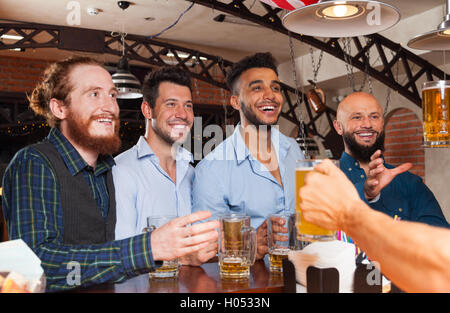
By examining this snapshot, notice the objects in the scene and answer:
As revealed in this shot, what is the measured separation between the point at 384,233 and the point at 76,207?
1055 mm

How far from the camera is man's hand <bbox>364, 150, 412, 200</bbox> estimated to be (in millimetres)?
1833

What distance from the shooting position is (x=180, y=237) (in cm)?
120

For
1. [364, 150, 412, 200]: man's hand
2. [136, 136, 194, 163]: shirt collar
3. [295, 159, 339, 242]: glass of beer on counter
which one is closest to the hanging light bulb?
[136, 136, 194, 163]: shirt collar

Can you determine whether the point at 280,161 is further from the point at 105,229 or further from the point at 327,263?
the point at 327,263

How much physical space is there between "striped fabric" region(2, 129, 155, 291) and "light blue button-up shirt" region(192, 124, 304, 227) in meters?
0.68

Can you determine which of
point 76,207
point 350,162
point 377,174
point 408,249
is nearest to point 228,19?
point 350,162

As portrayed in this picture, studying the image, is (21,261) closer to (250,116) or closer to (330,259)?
(330,259)

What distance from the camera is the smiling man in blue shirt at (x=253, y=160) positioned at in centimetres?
207

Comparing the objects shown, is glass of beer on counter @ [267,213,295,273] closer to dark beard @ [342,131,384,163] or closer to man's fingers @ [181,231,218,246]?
man's fingers @ [181,231,218,246]

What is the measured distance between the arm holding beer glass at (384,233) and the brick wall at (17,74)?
772 centimetres

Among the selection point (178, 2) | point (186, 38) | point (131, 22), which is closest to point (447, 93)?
point (178, 2)

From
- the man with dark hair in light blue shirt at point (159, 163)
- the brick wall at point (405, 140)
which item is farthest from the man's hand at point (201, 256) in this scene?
the brick wall at point (405, 140)
